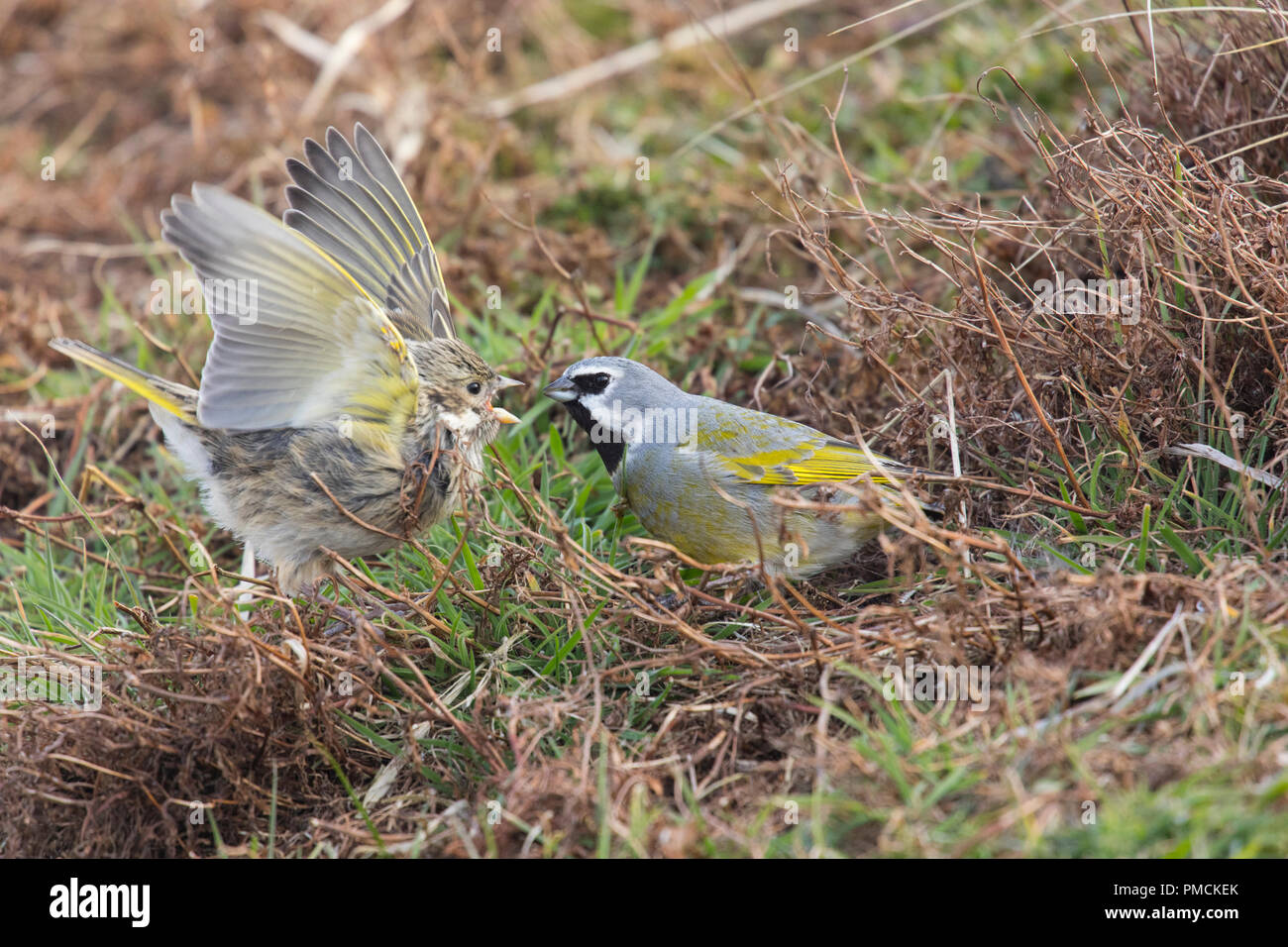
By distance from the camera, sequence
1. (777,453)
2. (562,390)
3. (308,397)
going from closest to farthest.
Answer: (308,397), (777,453), (562,390)

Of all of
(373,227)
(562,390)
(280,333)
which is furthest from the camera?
(373,227)

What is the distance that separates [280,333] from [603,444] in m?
1.43

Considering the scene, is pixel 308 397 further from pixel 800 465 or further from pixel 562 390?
pixel 800 465

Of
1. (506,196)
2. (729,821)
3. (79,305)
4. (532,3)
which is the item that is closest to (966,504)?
(729,821)

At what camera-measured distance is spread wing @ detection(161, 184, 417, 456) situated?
4.19m

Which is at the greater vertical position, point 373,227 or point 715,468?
point 373,227

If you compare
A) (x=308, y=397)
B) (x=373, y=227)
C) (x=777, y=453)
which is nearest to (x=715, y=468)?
(x=777, y=453)

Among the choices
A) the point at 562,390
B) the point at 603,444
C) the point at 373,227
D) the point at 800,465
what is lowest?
the point at 800,465

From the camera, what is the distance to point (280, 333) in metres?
4.45

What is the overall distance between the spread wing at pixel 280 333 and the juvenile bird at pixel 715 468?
2.82 ft

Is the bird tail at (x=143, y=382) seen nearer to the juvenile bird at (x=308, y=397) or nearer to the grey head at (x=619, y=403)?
the juvenile bird at (x=308, y=397)

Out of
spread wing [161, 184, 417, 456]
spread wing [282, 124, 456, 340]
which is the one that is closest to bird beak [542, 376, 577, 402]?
spread wing [282, 124, 456, 340]

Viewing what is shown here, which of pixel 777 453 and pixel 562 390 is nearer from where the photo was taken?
pixel 777 453

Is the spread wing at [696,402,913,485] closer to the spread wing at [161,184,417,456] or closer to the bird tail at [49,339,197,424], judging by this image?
the spread wing at [161,184,417,456]
